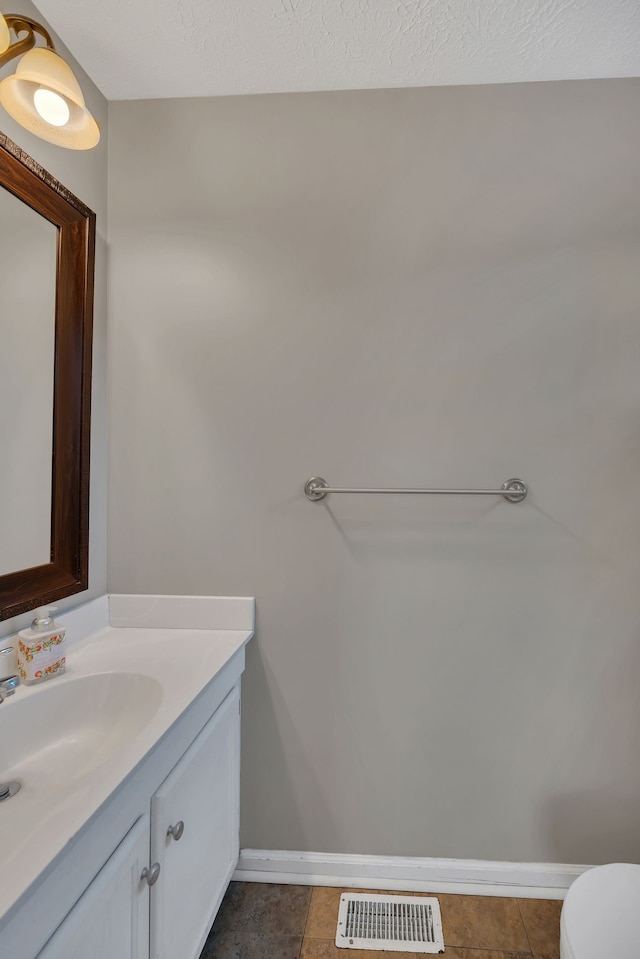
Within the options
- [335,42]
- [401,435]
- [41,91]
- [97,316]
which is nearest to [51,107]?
[41,91]

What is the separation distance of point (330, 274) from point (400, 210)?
27cm

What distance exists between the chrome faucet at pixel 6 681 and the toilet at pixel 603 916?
1.18 metres

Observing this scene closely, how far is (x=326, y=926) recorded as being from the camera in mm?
1423

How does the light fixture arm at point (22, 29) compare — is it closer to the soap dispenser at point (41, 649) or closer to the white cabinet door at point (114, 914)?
the soap dispenser at point (41, 649)

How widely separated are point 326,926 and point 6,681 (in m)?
1.09

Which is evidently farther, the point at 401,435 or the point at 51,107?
the point at 401,435

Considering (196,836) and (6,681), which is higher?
(6,681)

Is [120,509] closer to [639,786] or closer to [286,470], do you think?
[286,470]

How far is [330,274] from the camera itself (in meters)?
Result: 1.55

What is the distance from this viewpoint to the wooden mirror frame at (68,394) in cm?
128

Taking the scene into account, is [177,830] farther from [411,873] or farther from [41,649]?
[411,873]

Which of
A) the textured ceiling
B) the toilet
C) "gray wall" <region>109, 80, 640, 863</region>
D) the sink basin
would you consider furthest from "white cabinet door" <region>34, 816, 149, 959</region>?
the textured ceiling

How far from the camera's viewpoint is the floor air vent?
53.7 inches

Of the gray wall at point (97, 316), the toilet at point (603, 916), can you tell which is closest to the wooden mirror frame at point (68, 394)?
the gray wall at point (97, 316)
